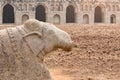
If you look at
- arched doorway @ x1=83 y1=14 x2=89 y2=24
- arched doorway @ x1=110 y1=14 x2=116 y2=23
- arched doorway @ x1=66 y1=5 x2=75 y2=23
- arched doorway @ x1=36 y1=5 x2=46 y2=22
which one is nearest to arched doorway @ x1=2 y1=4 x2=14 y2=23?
arched doorway @ x1=36 y1=5 x2=46 y2=22

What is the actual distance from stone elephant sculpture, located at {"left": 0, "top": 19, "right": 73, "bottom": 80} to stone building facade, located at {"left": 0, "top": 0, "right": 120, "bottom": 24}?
38.6 metres

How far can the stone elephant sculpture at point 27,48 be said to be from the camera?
4348mm

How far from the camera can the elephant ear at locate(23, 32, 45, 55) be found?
442cm

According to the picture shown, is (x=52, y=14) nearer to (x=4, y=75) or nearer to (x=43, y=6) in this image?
(x=43, y=6)

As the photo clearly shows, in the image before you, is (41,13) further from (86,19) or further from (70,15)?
(86,19)

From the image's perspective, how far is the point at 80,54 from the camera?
1273 cm

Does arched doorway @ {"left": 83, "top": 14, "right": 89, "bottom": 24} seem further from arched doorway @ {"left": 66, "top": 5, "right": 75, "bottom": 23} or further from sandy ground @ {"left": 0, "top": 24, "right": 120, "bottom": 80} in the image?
sandy ground @ {"left": 0, "top": 24, "right": 120, "bottom": 80}

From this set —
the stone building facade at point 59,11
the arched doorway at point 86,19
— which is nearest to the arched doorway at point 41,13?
the stone building facade at point 59,11

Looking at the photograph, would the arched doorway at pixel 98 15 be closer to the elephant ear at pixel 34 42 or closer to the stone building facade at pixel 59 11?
the stone building facade at pixel 59 11

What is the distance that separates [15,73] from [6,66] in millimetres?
138

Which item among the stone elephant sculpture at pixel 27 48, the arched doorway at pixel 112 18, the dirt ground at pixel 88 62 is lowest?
the dirt ground at pixel 88 62

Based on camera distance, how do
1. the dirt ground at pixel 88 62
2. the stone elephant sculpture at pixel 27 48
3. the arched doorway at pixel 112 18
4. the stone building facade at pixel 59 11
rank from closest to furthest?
1. the stone elephant sculpture at pixel 27 48
2. the dirt ground at pixel 88 62
3. the stone building facade at pixel 59 11
4. the arched doorway at pixel 112 18

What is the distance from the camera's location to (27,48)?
174 inches

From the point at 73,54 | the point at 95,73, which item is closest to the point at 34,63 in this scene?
the point at 95,73
